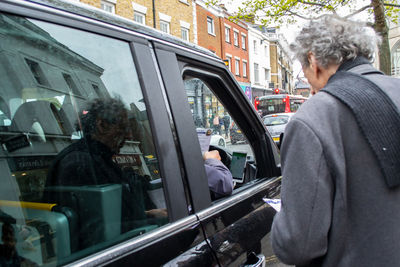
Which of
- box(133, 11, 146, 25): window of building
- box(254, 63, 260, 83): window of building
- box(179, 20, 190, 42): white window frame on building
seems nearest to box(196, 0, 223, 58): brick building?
box(179, 20, 190, 42): white window frame on building

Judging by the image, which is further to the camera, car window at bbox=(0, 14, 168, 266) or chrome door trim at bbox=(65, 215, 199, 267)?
car window at bbox=(0, 14, 168, 266)

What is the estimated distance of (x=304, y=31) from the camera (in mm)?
1265

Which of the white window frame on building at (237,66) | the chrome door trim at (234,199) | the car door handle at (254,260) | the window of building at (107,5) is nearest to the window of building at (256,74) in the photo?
→ the white window frame on building at (237,66)

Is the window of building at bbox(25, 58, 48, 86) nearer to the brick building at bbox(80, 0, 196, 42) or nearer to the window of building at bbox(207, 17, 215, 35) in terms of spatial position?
the brick building at bbox(80, 0, 196, 42)

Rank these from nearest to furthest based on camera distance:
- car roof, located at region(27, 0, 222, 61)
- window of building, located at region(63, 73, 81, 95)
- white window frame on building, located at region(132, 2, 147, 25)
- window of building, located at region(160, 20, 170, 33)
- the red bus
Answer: car roof, located at region(27, 0, 222, 61) < window of building, located at region(63, 73, 81, 95) < white window frame on building, located at region(132, 2, 147, 25) < window of building, located at region(160, 20, 170, 33) < the red bus

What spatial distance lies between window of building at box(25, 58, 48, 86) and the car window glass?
706mm

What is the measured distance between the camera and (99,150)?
124cm

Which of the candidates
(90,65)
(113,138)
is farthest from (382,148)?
(90,65)

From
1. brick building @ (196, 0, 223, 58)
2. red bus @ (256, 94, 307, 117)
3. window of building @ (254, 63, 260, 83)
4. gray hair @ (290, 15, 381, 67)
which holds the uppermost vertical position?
brick building @ (196, 0, 223, 58)

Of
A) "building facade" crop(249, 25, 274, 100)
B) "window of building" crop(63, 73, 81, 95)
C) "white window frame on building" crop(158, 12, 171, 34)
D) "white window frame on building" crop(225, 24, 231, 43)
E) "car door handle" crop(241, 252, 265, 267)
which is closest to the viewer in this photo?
"window of building" crop(63, 73, 81, 95)

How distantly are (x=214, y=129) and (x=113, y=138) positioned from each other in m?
1.07

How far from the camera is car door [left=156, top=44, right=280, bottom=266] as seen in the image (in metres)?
1.33

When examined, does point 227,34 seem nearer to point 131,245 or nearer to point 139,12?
point 139,12

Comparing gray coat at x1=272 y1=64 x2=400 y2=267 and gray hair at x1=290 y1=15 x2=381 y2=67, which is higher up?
gray hair at x1=290 y1=15 x2=381 y2=67
